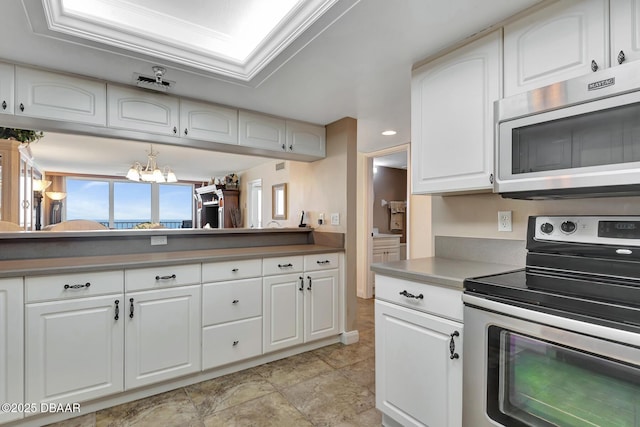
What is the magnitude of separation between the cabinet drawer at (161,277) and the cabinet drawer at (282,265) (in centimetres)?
53

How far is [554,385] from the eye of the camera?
3.63 ft

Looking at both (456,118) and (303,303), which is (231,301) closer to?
(303,303)

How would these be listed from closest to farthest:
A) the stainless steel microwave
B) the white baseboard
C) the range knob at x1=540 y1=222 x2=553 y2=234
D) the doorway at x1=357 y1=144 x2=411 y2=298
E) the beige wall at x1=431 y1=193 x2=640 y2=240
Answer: the stainless steel microwave, the beige wall at x1=431 y1=193 x2=640 y2=240, the range knob at x1=540 y1=222 x2=553 y2=234, the white baseboard, the doorway at x1=357 y1=144 x2=411 y2=298

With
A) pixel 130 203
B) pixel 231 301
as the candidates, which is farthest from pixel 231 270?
pixel 130 203

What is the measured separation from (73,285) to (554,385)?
2387 millimetres

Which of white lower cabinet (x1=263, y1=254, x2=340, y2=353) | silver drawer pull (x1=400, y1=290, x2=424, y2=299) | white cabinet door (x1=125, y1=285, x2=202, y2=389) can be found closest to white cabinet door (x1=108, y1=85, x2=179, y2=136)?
white cabinet door (x1=125, y1=285, x2=202, y2=389)

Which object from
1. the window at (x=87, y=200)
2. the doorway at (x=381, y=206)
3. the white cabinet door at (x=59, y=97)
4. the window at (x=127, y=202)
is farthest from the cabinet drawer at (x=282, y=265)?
the window at (x=87, y=200)

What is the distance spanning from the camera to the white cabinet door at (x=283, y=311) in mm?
2557

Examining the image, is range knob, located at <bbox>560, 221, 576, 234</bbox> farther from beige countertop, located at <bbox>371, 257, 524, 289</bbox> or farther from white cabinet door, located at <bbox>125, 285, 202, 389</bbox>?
white cabinet door, located at <bbox>125, 285, 202, 389</bbox>

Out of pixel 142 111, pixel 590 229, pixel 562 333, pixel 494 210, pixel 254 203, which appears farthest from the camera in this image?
pixel 254 203

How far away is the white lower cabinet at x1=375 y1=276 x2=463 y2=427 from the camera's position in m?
1.39

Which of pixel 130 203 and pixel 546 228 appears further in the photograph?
pixel 130 203

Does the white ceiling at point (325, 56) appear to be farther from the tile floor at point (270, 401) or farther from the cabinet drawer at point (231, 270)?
the tile floor at point (270, 401)

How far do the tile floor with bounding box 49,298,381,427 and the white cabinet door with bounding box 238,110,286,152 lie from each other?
6.16 feet
